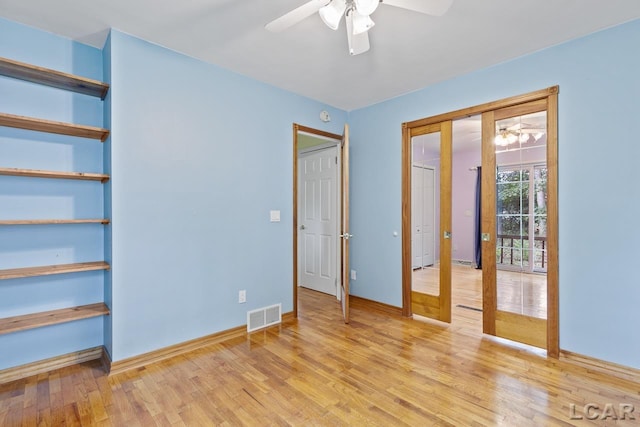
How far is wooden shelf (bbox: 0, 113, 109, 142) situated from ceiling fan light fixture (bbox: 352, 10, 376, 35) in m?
1.95

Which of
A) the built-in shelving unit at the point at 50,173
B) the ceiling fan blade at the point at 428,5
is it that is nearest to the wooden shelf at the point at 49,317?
the built-in shelving unit at the point at 50,173

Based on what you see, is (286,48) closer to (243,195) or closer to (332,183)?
(243,195)

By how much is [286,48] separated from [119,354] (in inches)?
109

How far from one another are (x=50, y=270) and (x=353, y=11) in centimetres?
266

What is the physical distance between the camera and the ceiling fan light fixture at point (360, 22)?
1757mm

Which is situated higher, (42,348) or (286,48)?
(286,48)

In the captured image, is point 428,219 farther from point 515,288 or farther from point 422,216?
point 515,288

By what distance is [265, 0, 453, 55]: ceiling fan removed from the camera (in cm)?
164

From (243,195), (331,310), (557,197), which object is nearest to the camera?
(557,197)

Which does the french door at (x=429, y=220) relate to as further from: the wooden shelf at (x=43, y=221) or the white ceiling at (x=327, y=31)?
the wooden shelf at (x=43, y=221)

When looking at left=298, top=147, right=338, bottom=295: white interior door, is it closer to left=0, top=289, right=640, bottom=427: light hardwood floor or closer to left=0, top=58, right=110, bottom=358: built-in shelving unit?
left=0, top=289, right=640, bottom=427: light hardwood floor

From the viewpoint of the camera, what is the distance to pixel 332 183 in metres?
4.38

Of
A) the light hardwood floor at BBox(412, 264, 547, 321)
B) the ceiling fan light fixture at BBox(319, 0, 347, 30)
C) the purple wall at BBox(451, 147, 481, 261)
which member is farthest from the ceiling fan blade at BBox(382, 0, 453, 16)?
the purple wall at BBox(451, 147, 481, 261)

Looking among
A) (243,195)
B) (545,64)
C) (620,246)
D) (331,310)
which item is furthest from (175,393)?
(545,64)
